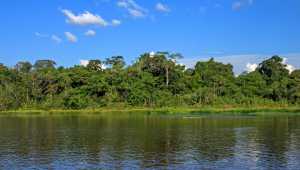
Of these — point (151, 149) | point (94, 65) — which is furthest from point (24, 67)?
point (151, 149)

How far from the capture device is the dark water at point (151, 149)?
88.2ft

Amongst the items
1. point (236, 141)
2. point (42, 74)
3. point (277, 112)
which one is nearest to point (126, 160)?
point (236, 141)

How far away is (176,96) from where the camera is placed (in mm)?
98625

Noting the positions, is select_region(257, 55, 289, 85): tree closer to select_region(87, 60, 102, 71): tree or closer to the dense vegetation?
the dense vegetation

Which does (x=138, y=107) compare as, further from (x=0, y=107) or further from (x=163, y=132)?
(x=163, y=132)

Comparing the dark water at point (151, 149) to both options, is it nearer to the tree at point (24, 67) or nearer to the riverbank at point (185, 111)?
the riverbank at point (185, 111)

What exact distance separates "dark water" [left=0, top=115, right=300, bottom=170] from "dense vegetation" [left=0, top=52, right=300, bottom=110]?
47.8 m

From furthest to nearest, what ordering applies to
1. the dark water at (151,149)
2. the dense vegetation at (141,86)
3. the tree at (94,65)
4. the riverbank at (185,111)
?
the tree at (94,65) → the dense vegetation at (141,86) → the riverbank at (185,111) → the dark water at (151,149)

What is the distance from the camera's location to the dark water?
26.9 m

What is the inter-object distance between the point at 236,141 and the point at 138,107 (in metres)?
57.1

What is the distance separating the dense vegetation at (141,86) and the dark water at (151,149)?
47.8 metres

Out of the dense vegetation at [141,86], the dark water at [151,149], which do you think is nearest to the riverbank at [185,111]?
the dense vegetation at [141,86]

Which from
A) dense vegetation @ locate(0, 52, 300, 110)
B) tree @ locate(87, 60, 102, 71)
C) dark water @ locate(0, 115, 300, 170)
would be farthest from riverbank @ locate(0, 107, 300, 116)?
dark water @ locate(0, 115, 300, 170)

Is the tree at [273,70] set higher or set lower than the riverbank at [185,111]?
higher
